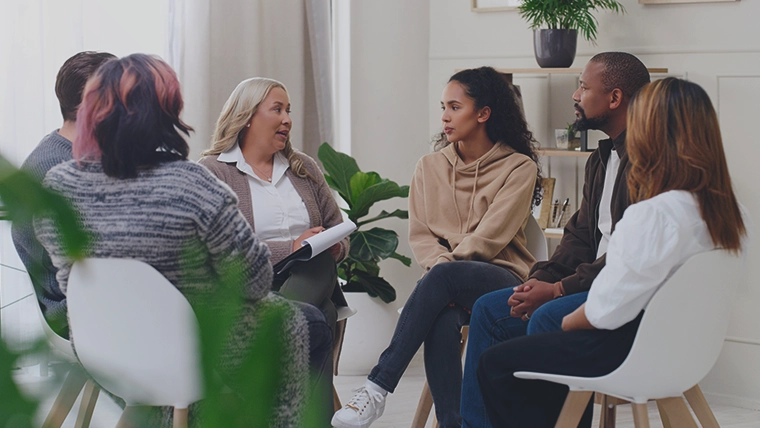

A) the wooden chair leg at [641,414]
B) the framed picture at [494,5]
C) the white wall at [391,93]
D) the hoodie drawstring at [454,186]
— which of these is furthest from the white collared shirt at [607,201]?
the white wall at [391,93]

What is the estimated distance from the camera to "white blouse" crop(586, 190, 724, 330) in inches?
69.3

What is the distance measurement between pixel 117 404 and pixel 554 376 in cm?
176

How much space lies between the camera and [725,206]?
1.81 m

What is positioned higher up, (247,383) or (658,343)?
(247,383)

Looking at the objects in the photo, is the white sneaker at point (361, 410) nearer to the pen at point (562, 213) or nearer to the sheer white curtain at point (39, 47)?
the sheer white curtain at point (39, 47)

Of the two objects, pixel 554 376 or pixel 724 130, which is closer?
pixel 554 376

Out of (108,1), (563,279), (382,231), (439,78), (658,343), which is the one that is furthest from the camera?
(439,78)

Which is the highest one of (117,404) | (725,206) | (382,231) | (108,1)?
(108,1)

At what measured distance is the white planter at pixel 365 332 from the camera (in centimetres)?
390

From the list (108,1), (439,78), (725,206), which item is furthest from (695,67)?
(108,1)

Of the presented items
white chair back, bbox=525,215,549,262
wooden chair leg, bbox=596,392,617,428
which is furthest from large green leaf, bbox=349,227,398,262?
wooden chair leg, bbox=596,392,617,428

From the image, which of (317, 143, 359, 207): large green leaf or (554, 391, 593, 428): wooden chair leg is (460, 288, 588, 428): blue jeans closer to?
(554, 391, 593, 428): wooden chair leg

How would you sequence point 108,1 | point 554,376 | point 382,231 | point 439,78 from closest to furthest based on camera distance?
point 554,376
point 108,1
point 382,231
point 439,78

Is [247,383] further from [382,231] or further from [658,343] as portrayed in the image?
[382,231]
